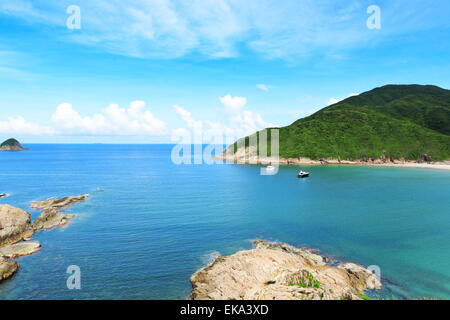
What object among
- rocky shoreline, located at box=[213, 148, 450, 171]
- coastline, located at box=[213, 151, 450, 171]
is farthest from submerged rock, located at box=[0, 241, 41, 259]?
rocky shoreline, located at box=[213, 148, 450, 171]

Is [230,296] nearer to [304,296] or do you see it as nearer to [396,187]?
[304,296]

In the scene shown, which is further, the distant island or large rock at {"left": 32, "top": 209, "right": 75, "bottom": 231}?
the distant island

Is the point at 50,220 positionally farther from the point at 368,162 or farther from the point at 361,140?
the point at 361,140

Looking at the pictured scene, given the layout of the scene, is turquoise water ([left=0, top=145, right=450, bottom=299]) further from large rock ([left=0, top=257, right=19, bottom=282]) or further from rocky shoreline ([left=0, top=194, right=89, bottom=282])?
rocky shoreline ([left=0, top=194, right=89, bottom=282])

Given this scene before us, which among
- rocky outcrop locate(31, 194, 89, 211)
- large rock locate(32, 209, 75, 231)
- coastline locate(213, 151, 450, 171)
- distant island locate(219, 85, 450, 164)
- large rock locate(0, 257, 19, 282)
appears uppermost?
distant island locate(219, 85, 450, 164)

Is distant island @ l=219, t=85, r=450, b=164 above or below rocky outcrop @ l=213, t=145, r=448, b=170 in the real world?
above

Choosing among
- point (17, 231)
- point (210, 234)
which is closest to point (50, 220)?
point (17, 231)

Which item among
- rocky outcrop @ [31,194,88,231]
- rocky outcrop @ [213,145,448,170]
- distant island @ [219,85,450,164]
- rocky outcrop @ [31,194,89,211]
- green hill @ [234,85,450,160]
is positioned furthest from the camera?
green hill @ [234,85,450,160]
